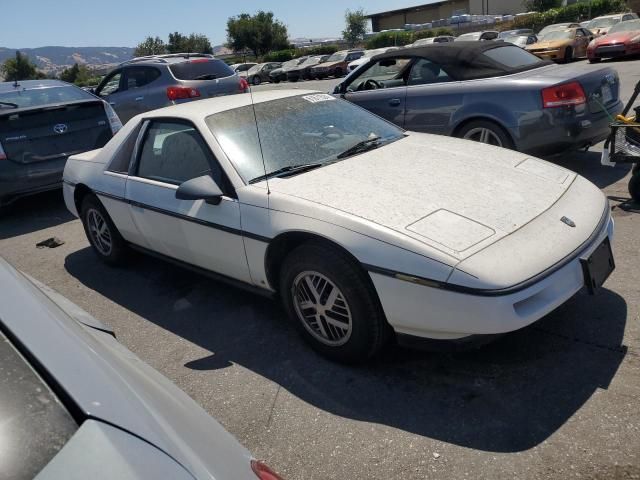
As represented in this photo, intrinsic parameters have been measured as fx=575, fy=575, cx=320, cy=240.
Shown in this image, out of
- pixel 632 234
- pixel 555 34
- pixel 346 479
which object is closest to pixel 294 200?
pixel 346 479

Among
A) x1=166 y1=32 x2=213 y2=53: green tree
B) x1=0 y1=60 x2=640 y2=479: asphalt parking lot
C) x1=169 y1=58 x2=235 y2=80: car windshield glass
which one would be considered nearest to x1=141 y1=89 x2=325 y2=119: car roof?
x1=0 y1=60 x2=640 y2=479: asphalt parking lot

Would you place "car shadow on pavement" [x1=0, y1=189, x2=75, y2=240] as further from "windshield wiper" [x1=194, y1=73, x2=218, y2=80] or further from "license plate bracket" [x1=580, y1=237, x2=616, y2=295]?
"license plate bracket" [x1=580, y1=237, x2=616, y2=295]

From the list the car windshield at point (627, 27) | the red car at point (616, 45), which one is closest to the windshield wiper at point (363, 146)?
the red car at point (616, 45)

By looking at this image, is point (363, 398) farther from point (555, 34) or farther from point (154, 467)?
point (555, 34)

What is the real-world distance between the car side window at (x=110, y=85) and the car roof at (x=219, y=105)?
670 cm

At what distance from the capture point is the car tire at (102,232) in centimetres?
474

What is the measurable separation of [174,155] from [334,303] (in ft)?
5.83

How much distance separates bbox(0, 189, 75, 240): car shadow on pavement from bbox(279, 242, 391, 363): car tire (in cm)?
462

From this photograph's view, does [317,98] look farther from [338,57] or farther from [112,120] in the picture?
[338,57]

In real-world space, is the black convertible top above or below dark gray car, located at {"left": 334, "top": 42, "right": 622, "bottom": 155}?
above

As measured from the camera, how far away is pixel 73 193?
504 centimetres

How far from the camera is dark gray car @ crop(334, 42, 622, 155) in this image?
548 centimetres

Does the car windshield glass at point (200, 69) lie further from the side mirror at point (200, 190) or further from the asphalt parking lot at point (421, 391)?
the side mirror at point (200, 190)

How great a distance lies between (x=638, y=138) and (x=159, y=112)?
12.7ft
